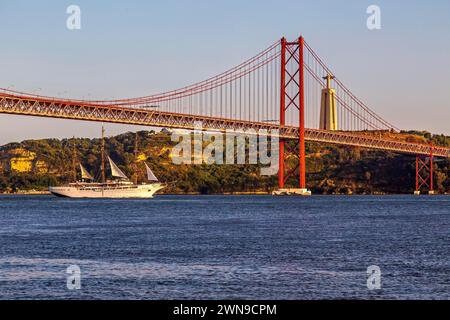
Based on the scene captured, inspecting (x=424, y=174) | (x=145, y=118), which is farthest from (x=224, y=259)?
(x=424, y=174)

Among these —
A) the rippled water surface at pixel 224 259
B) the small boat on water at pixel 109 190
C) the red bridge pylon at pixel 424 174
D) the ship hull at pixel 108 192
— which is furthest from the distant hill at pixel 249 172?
the rippled water surface at pixel 224 259

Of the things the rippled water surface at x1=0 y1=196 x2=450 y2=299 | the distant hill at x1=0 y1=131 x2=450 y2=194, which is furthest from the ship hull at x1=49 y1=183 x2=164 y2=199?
the rippled water surface at x1=0 y1=196 x2=450 y2=299

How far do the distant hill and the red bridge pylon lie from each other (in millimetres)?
1382

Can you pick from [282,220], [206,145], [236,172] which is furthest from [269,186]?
[282,220]

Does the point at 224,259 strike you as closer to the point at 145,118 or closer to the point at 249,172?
the point at 145,118

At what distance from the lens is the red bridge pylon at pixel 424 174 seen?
127 m

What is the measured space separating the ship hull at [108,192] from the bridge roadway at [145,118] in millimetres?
22358

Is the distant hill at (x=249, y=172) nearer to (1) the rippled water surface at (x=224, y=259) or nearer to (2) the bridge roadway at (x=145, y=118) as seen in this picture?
(2) the bridge roadway at (x=145, y=118)

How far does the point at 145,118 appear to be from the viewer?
3334 inches

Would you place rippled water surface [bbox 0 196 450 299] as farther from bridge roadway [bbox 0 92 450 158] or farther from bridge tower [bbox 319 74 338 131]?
bridge tower [bbox 319 74 338 131]

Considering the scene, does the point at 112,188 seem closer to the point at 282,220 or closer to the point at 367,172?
the point at 367,172

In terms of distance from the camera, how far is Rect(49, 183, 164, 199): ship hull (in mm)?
110562

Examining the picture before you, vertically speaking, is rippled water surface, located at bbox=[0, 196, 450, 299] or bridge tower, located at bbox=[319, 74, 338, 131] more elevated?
bridge tower, located at bbox=[319, 74, 338, 131]
